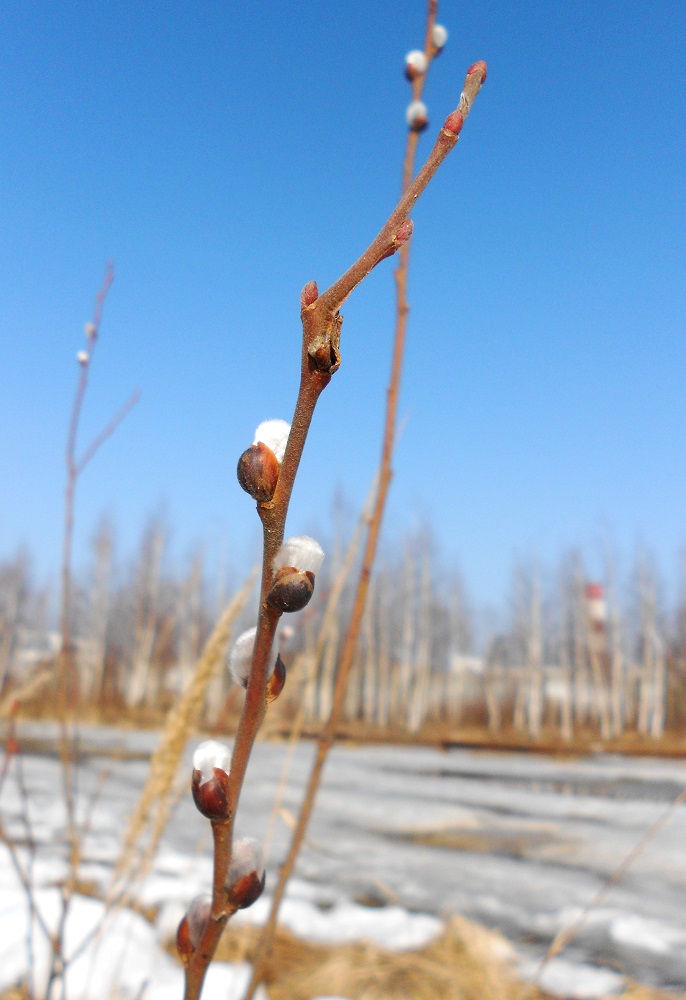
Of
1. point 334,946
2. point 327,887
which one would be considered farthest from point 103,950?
point 327,887

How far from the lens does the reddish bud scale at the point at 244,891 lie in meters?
0.35

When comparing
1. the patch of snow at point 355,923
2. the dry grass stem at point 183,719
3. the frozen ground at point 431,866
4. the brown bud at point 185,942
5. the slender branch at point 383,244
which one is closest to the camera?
the slender branch at point 383,244

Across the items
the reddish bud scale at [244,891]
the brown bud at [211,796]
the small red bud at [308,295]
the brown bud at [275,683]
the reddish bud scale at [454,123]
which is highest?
the reddish bud scale at [454,123]

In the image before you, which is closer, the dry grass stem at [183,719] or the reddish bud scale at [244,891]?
the reddish bud scale at [244,891]

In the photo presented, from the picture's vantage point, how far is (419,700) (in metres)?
20.9

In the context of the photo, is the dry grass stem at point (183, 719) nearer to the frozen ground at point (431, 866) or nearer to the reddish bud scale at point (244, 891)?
the frozen ground at point (431, 866)

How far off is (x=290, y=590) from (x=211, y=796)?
0.12 meters

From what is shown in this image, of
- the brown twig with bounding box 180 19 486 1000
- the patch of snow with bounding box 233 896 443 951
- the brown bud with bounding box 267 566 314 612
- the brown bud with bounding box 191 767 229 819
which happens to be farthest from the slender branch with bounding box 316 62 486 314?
the patch of snow with bounding box 233 896 443 951

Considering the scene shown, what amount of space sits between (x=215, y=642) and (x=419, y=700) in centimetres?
2101

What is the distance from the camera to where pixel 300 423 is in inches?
11.0

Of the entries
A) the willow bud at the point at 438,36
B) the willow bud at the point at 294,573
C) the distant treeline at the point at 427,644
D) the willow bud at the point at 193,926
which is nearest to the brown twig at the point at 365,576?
the willow bud at the point at 438,36

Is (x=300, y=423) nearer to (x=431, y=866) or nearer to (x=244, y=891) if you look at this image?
(x=244, y=891)

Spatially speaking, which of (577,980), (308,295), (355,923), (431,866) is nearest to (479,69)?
(308,295)

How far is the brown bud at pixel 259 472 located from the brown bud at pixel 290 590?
3cm
